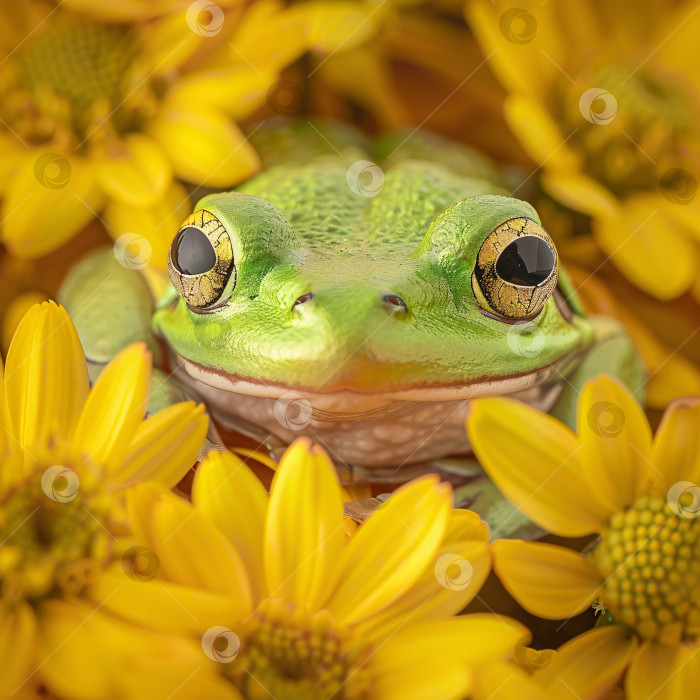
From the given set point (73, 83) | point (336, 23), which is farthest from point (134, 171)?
point (336, 23)

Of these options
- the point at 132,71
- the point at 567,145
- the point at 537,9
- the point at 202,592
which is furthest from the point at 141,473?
the point at 537,9

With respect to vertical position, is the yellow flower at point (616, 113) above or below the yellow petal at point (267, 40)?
above

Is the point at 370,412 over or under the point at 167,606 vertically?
over

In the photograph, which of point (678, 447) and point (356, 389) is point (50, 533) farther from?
point (678, 447)

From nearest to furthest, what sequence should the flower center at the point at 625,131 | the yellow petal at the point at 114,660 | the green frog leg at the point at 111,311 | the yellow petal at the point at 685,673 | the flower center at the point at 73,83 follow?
the yellow petal at the point at 114,660 → the yellow petal at the point at 685,673 → the green frog leg at the point at 111,311 → the flower center at the point at 73,83 → the flower center at the point at 625,131

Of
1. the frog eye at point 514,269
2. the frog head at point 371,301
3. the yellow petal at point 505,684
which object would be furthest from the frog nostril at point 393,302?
the yellow petal at point 505,684

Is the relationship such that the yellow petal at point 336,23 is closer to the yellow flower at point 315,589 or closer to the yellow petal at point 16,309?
the yellow petal at point 16,309

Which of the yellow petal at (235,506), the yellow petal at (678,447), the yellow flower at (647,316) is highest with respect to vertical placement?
the yellow flower at (647,316)
